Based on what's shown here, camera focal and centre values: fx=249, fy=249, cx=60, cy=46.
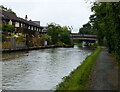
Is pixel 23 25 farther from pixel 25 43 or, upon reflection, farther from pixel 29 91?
pixel 29 91

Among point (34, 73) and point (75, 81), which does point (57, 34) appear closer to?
point (34, 73)

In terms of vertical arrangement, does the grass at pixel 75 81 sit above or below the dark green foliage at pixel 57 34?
below

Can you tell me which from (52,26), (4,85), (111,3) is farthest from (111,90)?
(52,26)

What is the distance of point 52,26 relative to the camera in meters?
98.4

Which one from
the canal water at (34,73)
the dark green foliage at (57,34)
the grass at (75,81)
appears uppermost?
the dark green foliage at (57,34)

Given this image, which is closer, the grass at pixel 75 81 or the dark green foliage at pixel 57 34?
the grass at pixel 75 81

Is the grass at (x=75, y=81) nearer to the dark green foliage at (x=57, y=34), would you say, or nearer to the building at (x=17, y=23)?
the building at (x=17, y=23)

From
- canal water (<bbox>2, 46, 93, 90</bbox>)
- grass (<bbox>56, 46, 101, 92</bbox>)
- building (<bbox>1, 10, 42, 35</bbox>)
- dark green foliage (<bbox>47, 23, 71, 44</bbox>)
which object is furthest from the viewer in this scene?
dark green foliage (<bbox>47, 23, 71, 44</bbox>)

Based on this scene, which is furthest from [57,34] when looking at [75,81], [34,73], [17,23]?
[75,81]

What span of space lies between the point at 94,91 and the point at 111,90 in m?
0.74

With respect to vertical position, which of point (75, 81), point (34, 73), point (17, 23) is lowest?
point (34, 73)

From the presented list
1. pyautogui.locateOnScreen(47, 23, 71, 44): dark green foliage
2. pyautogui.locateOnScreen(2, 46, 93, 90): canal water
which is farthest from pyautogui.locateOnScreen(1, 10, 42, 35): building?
pyautogui.locateOnScreen(2, 46, 93, 90): canal water

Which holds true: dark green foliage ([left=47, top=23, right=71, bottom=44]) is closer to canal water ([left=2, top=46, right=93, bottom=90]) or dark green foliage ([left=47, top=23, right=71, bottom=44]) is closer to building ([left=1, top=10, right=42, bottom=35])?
building ([left=1, top=10, right=42, bottom=35])

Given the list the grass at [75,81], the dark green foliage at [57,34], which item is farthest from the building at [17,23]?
the grass at [75,81]
